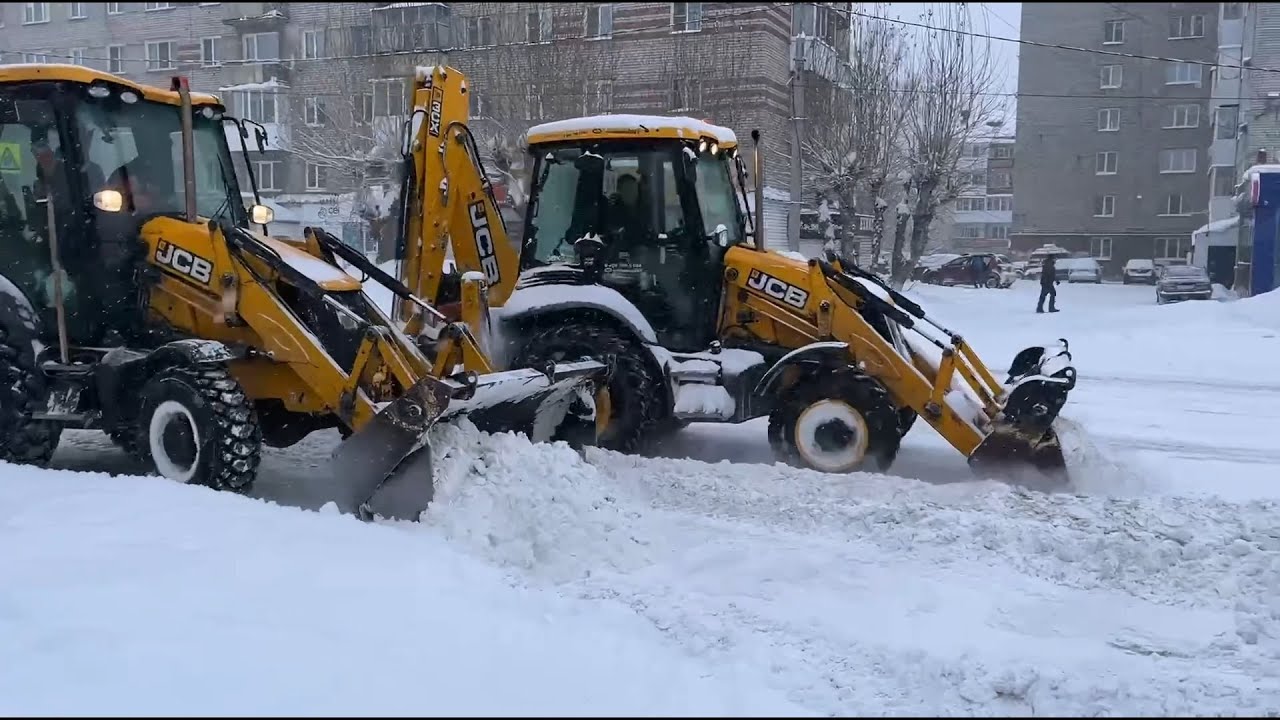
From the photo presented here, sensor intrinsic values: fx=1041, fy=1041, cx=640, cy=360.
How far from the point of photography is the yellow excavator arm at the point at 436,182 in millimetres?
8148

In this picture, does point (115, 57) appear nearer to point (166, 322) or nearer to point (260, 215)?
point (260, 215)

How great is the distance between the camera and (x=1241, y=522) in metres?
6.00

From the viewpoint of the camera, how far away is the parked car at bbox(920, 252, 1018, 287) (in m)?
38.8

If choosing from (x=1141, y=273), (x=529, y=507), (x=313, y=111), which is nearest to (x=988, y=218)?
(x=1141, y=273)

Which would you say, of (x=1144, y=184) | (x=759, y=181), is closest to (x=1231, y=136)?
(x=1144, y=184)

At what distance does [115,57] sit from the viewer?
125ft

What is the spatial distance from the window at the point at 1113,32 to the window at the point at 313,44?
124 ft

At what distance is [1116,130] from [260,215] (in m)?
52.0

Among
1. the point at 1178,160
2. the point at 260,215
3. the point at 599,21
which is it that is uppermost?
the point at 599,21

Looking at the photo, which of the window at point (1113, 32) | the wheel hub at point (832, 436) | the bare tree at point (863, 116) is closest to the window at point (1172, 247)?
the window at point (1113, 32)

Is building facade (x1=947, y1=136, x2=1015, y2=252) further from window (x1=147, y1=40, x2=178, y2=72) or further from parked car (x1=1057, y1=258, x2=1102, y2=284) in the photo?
window (x1=147, y1=40, x2=178, y2=72)

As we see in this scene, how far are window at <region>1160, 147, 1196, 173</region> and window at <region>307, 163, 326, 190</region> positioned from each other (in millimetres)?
39694

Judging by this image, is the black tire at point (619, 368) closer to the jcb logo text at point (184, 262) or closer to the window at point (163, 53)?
the jcb logo text at point (184, 262)

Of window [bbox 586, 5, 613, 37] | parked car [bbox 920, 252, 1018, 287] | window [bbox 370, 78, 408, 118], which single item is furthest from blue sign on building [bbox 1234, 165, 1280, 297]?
window [bbox 370, 78, 408, 118]
